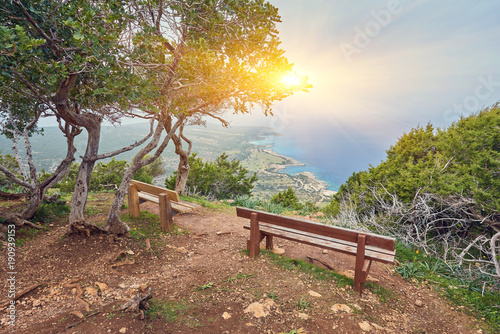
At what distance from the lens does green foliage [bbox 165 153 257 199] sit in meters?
13.7

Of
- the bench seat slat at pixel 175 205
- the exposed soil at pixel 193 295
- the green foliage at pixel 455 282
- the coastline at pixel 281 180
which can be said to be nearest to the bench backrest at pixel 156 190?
the bench seat slat at pixel 175 205

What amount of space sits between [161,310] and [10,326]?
136 centimetres

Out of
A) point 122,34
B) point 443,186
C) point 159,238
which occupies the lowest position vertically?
point 159,238

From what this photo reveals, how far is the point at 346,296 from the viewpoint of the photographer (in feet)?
10.0

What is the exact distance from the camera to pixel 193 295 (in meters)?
2.89

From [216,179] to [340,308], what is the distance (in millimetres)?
12055

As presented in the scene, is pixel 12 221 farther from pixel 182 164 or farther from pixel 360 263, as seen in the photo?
pixel 182 164

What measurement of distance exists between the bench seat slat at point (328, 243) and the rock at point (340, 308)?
2.35 ft

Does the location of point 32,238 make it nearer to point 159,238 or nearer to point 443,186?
point 159,238

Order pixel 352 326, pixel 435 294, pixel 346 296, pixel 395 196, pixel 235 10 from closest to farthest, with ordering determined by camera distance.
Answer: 1. pixel 352 326
2. pixel 346 296
3. pixel 435 294
4. pixel 235 10
5. pixel 395 196

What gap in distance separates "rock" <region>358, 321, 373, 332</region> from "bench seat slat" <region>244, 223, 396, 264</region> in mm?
811

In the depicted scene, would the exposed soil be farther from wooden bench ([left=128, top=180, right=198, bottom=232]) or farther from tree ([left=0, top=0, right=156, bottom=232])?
tree ([left=0, top=0, right=156, bottom=232])

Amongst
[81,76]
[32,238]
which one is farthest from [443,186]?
[32,238]

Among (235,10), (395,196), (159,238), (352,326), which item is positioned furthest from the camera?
(395,196)
